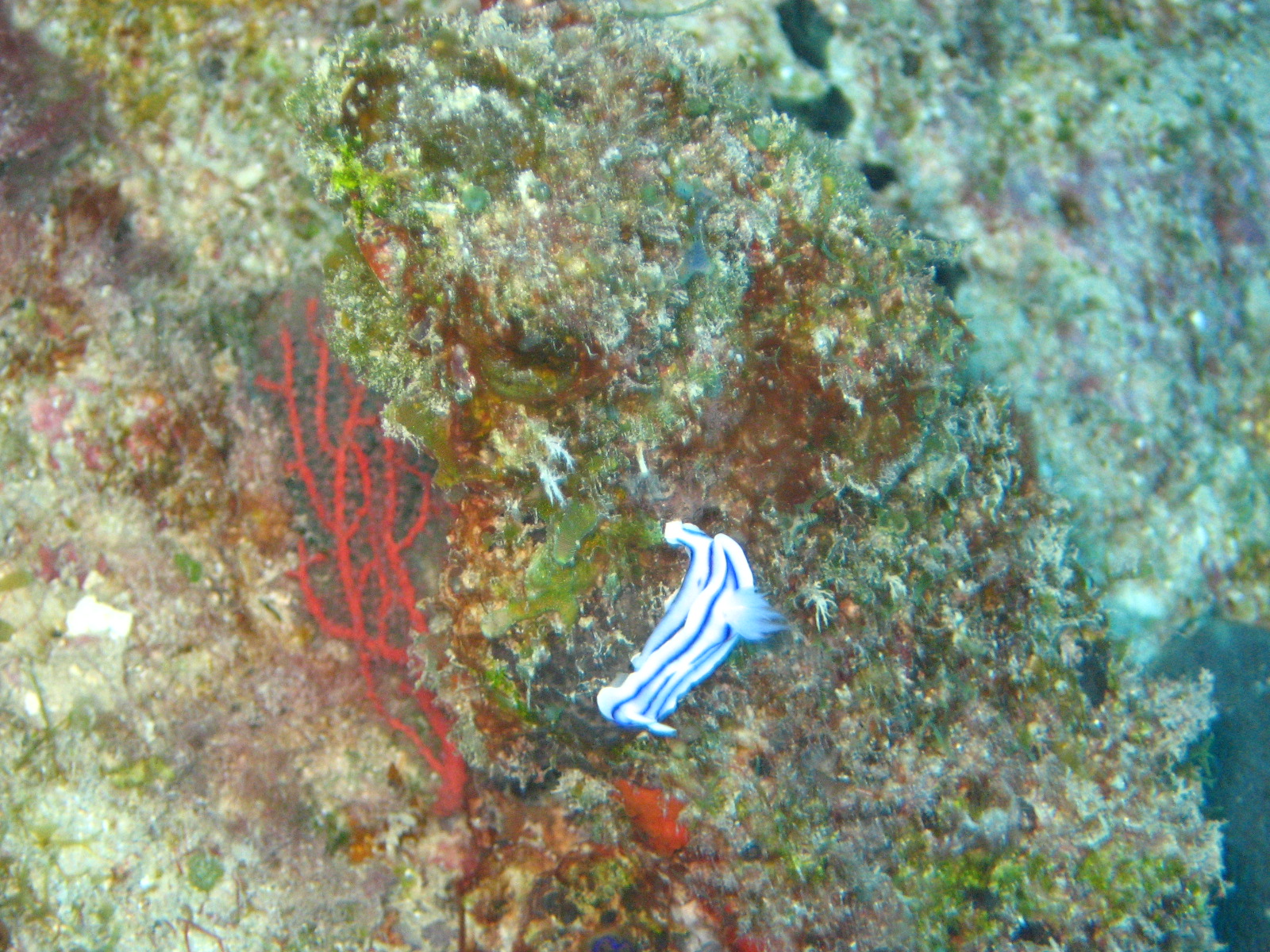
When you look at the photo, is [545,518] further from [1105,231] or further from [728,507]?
[1105,231]

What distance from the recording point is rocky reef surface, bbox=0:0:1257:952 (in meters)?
2.33

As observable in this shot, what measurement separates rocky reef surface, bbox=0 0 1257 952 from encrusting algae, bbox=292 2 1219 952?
0.05 feet

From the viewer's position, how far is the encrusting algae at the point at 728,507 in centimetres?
226

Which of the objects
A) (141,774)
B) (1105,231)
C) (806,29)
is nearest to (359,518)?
(141,774)

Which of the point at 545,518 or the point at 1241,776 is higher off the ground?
the point at 545,518

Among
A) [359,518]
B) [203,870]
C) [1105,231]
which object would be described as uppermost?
[1105,231]

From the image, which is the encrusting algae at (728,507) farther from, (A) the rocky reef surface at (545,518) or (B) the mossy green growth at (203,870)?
→ (B) the mossy green growth at (203,870)

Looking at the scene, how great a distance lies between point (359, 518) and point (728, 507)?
2052 mm

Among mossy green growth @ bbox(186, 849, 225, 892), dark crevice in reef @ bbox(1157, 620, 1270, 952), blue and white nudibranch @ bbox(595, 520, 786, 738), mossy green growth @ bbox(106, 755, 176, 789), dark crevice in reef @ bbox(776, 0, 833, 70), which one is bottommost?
mossy green growth @ bbox(186, 849, 225, 892)

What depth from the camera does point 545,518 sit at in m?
2.49

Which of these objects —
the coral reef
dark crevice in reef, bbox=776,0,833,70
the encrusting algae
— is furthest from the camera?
the coral reef

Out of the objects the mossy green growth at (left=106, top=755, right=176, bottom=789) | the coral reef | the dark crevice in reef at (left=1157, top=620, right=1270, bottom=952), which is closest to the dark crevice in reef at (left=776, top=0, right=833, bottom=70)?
the coral reef

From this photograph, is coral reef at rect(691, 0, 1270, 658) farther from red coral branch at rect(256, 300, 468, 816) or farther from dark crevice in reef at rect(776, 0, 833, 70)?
red coral branch at rect(256, 300, 468, 816)

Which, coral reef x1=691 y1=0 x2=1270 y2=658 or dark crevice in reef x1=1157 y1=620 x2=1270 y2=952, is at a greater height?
coral reef x1=691 y1=0 x2=1270 y2=658
